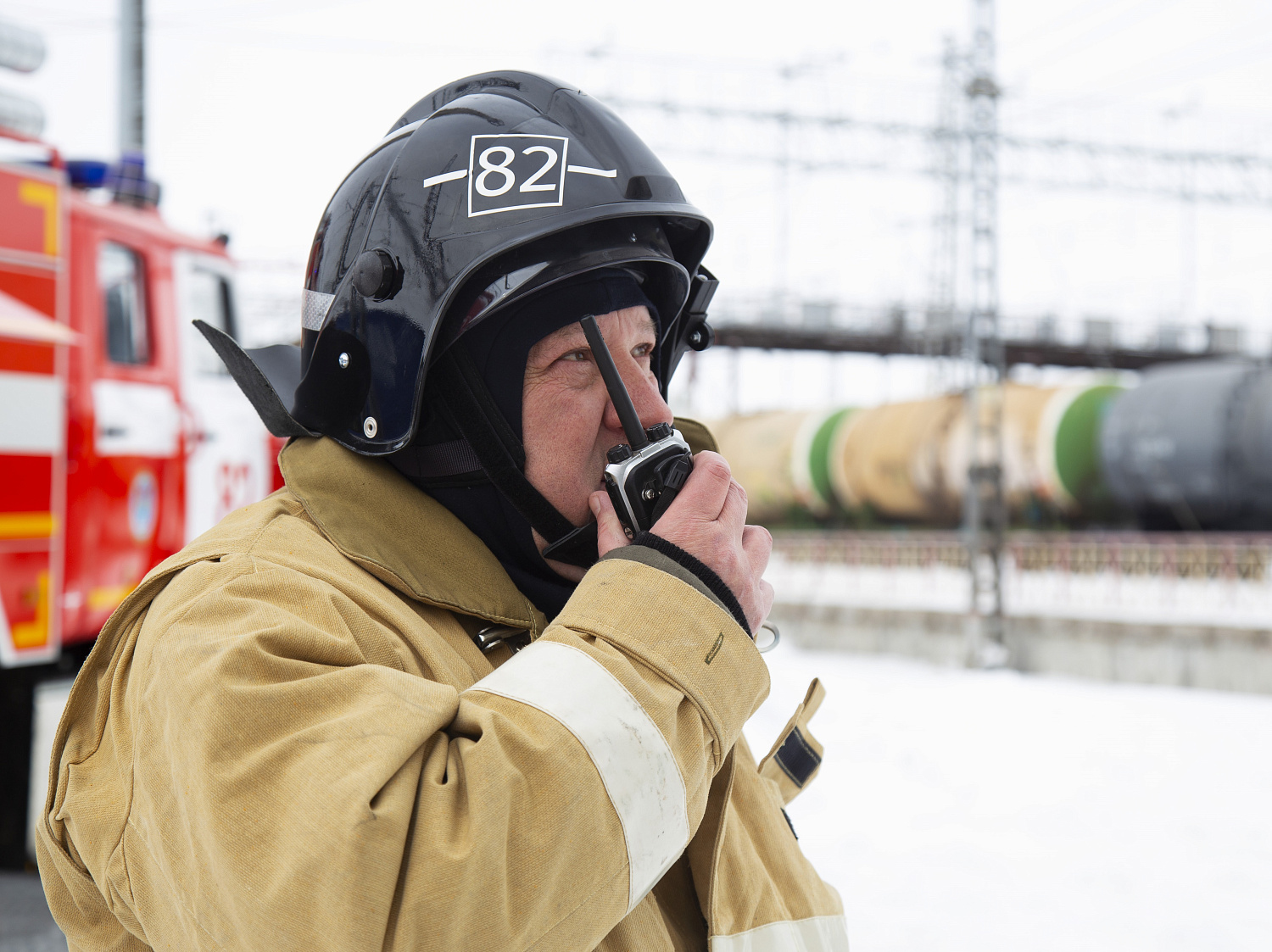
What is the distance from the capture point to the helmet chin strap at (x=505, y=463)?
1518 mm

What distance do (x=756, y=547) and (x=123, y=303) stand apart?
14.4ft

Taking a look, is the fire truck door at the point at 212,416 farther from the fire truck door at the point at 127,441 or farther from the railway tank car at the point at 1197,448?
the railway tank car at the point at 1197,448

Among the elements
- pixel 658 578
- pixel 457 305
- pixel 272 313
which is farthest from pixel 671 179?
pixel 272 313

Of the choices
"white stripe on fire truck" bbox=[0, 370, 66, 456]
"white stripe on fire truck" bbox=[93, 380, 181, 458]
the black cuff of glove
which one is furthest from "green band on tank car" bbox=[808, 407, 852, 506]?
the black cuff of glove

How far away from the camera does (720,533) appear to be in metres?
1.28

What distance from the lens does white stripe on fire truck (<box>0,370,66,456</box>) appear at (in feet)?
13.5

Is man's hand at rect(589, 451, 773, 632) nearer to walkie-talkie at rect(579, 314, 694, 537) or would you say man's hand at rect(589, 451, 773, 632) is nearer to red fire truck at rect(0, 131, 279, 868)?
walkie-talkie at rect(579, 314, 694, 537)

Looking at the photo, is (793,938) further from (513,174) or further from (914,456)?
(914,456)

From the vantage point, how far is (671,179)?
5.58 feet

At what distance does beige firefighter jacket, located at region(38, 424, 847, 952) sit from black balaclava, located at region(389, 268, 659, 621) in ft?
0.58

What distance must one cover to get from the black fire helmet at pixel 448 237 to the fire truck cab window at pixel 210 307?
12.5 ft

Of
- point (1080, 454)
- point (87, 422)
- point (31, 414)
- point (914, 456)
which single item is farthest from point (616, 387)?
point (914, 456)

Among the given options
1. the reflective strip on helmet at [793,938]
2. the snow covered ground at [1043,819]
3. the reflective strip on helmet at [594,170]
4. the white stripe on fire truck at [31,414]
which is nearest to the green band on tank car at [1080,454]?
the snow covered ground at [1043,819]

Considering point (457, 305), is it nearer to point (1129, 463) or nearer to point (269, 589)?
point (269, 589)
